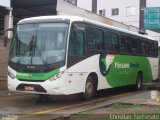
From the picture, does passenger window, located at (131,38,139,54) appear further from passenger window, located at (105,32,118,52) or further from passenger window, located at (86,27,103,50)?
passenger window, located at (86,27,103,50)

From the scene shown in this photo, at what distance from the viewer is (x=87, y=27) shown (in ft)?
51.8

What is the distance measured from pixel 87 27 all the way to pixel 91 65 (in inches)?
57.1

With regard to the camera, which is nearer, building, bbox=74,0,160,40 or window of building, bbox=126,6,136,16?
building, bbox=74,0,160,40

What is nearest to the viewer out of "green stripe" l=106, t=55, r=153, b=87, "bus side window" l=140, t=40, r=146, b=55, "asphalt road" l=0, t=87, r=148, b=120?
"asphalt road" l=0, t=87, r=148, b=120

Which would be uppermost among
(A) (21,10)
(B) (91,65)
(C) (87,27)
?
(A) (21,10)

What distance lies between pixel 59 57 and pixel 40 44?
0.91 meters

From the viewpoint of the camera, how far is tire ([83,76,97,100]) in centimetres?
1553

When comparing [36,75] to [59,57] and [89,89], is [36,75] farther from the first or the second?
[89,89]

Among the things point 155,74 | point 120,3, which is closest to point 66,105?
point 155,74

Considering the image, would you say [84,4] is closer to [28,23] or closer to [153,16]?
[153,16]

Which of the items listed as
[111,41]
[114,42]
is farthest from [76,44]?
[114,42]

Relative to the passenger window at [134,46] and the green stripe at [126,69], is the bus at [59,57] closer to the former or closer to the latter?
the green stripe at [126,69]

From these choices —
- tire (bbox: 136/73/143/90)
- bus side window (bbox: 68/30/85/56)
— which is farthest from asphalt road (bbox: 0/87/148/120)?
tire (bbox: 136/73/143/90)

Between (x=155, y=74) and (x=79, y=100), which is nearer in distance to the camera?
(x=79, y=100)
